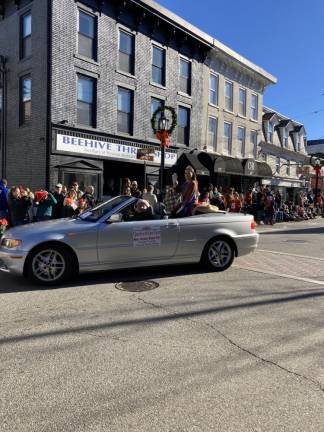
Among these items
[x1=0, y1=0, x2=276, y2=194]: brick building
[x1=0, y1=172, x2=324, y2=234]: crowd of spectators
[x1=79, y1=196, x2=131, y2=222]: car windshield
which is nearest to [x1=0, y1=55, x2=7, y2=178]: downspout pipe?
[x1=0, y1=0, x2=276, y2=194]: brick building

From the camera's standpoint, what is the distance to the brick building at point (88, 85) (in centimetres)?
1530

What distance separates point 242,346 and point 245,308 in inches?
50.0

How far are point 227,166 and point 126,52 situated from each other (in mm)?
8313

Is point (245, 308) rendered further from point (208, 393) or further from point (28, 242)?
point (28, 242)

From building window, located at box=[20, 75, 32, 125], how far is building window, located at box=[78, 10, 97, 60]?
253 cm

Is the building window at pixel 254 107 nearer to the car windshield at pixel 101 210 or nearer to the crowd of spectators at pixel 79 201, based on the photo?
the crowd of spectators at pixel 79 201

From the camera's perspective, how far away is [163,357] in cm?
370

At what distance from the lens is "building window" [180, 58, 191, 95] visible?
69.0ft

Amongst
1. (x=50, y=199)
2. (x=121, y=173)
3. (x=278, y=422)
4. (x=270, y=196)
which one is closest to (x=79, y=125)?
(x=121, y=173)

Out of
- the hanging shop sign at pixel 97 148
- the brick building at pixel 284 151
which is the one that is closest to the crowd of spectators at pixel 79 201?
the hanging shop sign at pixel 97 148

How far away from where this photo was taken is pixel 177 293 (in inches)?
232

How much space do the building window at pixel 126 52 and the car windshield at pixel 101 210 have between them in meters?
12.4

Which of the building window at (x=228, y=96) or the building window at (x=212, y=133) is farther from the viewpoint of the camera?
the building window at (x=228, y=96)

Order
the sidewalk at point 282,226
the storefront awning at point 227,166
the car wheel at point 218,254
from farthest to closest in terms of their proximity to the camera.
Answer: the storefront awning at point 227,166 < the sidewalk at point 282,226 < the car wheel at point 218,254
